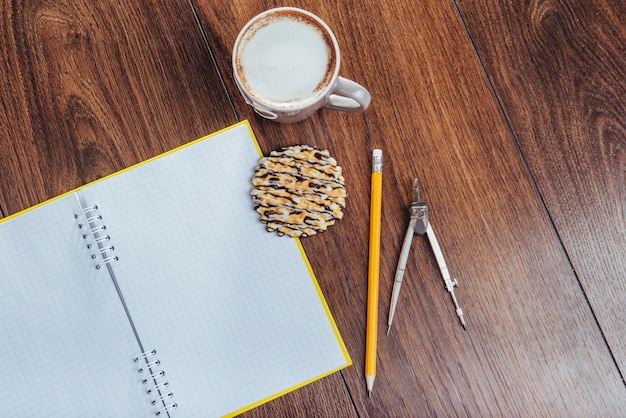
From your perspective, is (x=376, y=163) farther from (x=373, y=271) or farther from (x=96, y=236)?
(x=96, y=236)

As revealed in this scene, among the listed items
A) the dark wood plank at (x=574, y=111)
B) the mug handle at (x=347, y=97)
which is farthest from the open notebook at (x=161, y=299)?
the dark wood plank at (x=574, y=111)

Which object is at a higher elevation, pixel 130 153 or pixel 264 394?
pixel 130 153

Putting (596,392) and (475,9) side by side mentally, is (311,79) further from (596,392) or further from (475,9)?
(596,392)

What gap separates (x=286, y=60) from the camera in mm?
565

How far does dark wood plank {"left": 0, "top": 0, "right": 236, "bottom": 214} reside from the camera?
0.64 meters

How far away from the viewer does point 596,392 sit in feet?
2.09

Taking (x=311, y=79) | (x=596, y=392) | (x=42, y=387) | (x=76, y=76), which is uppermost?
(x=76, y=76)

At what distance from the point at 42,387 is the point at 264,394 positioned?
25 cm

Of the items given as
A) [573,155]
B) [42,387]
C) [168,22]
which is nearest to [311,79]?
[168,22]

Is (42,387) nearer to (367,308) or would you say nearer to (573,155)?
(367,308)

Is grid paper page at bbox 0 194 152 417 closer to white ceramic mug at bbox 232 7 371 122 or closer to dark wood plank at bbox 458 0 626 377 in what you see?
white ceramic mug at bbox 232 7 371 122

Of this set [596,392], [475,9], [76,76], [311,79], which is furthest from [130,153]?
[596,392]

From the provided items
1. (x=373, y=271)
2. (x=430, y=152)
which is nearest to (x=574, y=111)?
(x=430, y=152)

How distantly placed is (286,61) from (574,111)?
1.15ft
